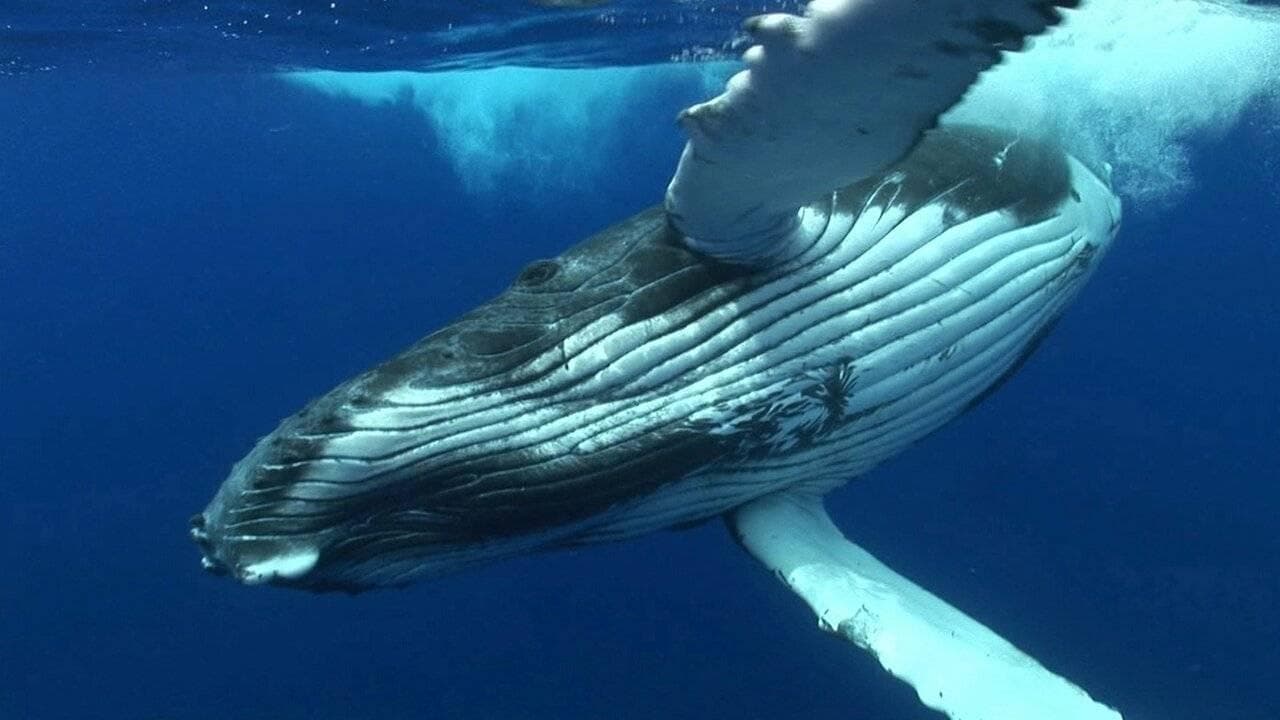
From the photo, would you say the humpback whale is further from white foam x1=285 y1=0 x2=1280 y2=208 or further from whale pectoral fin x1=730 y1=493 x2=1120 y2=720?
white foam x1=285 y1=0 x2=1280 y2=208

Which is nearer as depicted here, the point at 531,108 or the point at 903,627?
the point at 903,627

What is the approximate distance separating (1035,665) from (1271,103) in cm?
1927

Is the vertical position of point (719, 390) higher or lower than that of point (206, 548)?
higher

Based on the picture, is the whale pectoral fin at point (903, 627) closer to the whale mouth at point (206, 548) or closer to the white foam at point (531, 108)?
the whale mouth at point (206, 548)

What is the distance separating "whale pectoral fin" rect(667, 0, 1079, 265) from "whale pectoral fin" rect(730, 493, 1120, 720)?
70.1 inches

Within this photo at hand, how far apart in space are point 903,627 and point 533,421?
1864 millimetres

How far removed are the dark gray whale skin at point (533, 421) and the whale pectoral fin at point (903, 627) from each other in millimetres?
567

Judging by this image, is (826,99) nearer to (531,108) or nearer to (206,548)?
(206,548)

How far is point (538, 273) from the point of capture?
5031 mm

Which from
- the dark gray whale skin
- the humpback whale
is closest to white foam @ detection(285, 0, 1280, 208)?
the humpback whale

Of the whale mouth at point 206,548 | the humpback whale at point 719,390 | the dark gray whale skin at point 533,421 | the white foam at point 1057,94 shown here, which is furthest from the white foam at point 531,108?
the whale mouth at point 206,548

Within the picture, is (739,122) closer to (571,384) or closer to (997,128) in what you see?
(571,384)

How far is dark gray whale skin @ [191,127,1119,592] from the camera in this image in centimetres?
438

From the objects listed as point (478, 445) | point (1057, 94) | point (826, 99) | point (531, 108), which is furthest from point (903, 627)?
point (531, 108)
